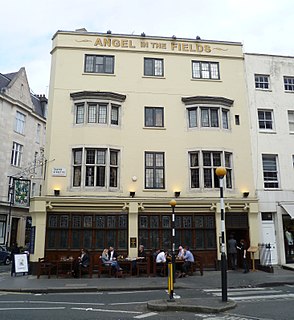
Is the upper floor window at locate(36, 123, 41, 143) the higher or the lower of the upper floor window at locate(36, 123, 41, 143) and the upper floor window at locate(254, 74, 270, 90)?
the higher

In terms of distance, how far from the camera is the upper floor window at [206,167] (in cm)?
2027

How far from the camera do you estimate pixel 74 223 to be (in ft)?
61.7

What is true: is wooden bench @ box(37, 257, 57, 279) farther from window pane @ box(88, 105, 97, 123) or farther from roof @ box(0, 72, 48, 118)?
roof @ box(0, 72, 48, 118)

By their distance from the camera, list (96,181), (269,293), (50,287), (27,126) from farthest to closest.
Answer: (27,126)
(96,181)
(50,287)
(269,293)

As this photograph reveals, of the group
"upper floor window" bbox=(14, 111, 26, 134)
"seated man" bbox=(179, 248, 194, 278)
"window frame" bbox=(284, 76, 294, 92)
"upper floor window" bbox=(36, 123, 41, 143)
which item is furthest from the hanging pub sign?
"window frame" bbox=(284, 76, 294, 92)

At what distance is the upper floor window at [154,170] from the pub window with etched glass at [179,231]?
1.82 metres

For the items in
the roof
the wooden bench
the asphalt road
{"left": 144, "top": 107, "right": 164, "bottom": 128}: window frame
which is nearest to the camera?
the asphalt road

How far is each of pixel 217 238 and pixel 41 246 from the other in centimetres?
978

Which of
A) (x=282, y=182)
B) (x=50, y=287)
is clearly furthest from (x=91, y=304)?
(x=282, y=182)

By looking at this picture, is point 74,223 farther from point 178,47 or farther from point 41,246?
point 178,47

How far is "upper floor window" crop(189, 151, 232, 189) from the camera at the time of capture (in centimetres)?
2027

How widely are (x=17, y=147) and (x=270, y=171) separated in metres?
28.4

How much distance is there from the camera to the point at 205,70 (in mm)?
22375

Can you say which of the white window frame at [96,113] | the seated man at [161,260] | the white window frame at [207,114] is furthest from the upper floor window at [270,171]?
the white window frame at [96,113]
